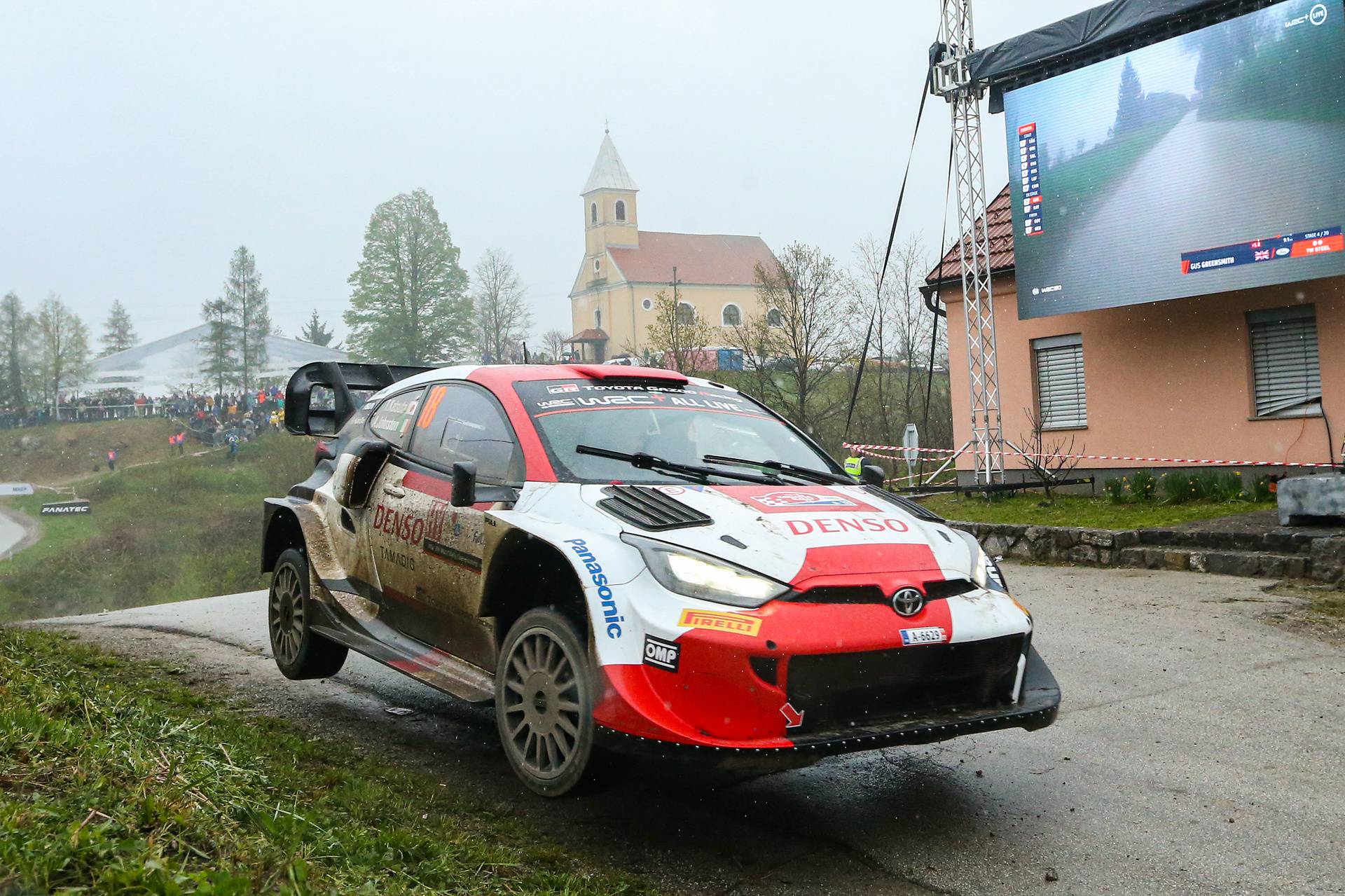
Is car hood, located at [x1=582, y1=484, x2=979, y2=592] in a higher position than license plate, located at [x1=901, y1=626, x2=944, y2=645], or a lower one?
higher

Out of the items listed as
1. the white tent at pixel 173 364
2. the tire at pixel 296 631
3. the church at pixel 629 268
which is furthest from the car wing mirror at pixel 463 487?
the church at pixel 629 268

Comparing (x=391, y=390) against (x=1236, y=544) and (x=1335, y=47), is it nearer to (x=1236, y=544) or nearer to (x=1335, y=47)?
(x=1236, y=544)

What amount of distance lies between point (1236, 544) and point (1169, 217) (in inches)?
241

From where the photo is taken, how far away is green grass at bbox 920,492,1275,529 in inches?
520

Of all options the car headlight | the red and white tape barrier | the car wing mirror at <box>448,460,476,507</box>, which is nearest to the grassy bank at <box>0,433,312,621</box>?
the red and white tape barrier

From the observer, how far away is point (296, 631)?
6.48 meters

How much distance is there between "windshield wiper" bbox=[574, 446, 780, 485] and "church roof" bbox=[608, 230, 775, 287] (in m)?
104

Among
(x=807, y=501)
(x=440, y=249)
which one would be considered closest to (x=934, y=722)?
(x=807, y=501)

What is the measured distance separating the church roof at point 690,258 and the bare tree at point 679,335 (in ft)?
208

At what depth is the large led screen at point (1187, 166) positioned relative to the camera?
14078 mm

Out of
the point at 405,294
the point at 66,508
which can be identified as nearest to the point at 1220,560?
the point at 66,508

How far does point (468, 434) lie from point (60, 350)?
8504cm

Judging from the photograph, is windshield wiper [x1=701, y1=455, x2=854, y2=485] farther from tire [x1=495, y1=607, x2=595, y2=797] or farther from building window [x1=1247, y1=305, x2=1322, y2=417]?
building window [x1=1247, y1=305, x2=1322, y2=417]

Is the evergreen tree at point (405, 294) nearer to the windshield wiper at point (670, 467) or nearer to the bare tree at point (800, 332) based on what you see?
the bare tree at point (800, 332)
